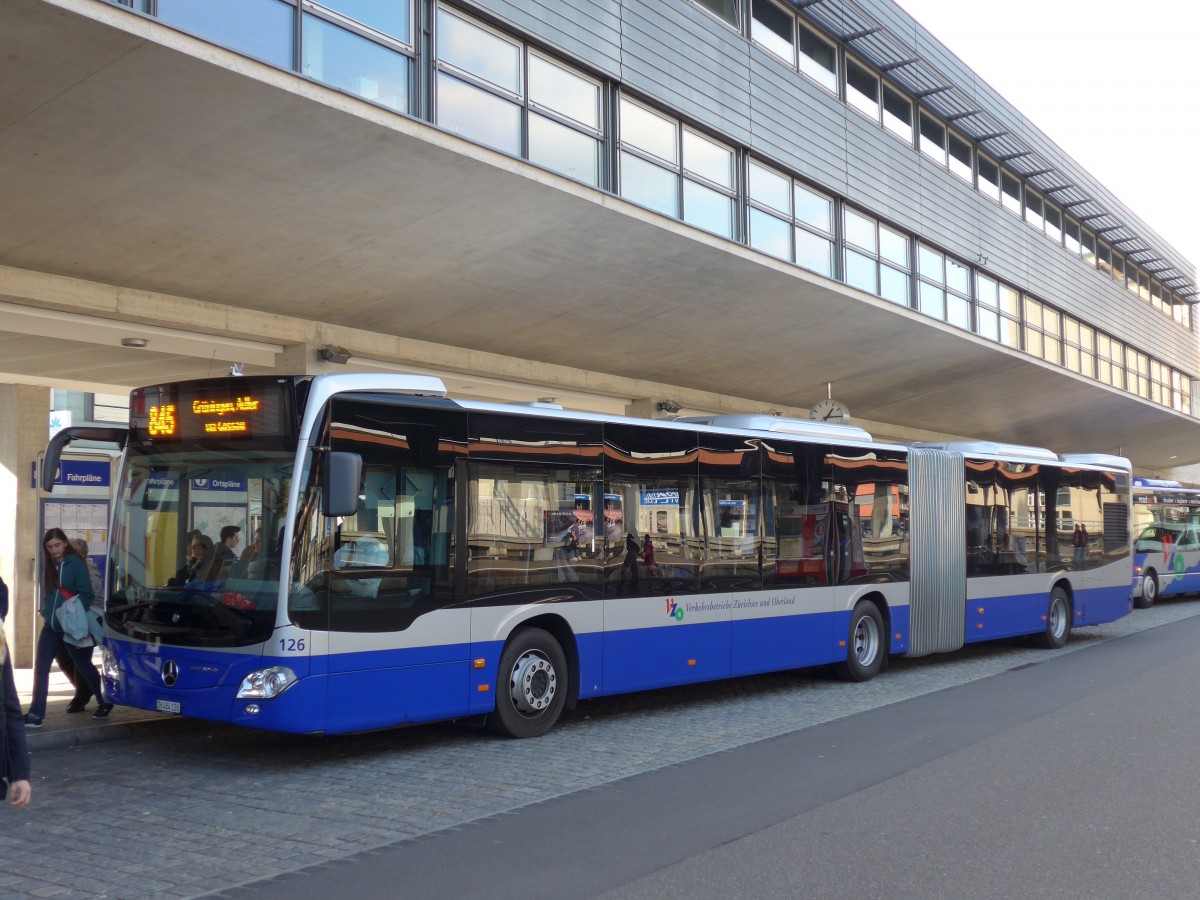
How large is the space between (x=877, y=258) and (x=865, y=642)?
11.5 meters

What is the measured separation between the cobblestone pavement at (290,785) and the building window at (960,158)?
18506 millimetres

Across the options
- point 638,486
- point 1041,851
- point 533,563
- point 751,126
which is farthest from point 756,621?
point 751,126

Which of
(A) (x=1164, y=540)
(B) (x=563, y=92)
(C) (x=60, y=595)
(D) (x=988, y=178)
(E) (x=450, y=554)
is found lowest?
(C) (x=60, y=595)

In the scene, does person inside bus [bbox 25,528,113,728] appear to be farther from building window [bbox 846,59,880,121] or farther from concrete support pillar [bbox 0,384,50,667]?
building window [bbox 846,59,880,121]

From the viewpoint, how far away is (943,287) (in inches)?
1046

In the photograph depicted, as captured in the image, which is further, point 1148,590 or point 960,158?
point 960,158

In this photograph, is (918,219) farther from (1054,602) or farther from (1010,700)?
(1010,700)

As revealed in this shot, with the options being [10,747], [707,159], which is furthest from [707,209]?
[10,747]

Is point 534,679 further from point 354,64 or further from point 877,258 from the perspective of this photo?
point 877,258

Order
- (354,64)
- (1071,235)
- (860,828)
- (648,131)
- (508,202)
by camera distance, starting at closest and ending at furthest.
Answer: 1. (860,828)
2. (354,64)
3. (508,202)
4. (648,131)
5. (1071,235)

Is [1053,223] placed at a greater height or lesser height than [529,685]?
greater

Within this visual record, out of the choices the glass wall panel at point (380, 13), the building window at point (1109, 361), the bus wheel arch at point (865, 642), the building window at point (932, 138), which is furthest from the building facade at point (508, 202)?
the building window at point (1109, 361)

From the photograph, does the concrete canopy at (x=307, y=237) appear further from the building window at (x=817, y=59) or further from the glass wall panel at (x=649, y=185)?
the building window at (x=817, y=59)

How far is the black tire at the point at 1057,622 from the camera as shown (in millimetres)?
17969
